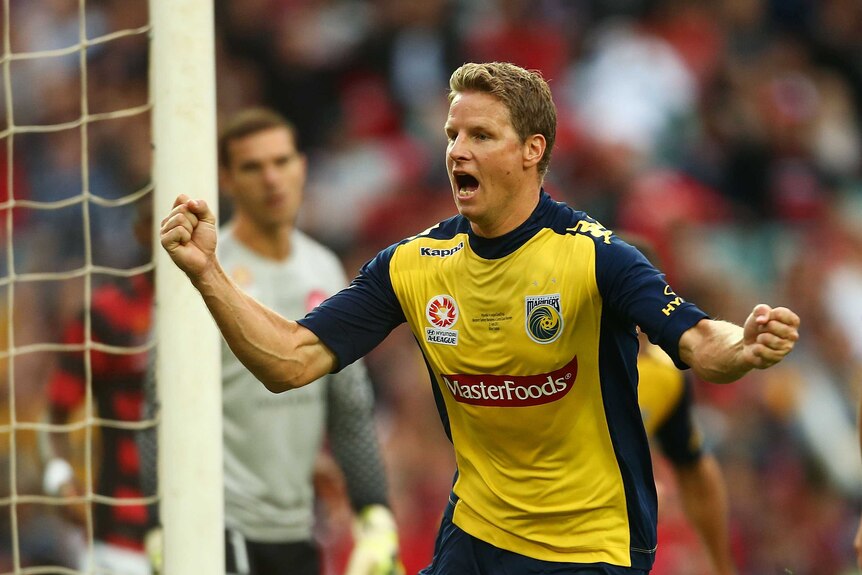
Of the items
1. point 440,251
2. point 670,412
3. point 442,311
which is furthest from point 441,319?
point 670,412

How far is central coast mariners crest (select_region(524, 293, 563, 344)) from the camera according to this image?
3754 millimetres

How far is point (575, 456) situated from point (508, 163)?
830 millimetres

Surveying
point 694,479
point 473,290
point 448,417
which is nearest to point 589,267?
point 473,290

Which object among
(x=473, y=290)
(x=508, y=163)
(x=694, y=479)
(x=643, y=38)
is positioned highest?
(x=643, y=38)

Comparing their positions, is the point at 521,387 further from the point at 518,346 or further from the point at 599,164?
the point at 599,164

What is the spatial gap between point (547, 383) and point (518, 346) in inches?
5.0

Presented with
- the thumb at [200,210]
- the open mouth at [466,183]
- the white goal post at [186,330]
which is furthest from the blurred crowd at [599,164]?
the thumb at [200,210]

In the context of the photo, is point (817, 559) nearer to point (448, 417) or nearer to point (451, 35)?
point (451, 35)

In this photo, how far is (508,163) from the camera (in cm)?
386

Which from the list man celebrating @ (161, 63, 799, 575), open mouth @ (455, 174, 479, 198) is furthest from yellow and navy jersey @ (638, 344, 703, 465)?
open mouth @ (455, 174, 479, 198)

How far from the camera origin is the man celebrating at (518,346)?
3742mm

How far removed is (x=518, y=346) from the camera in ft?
12.4

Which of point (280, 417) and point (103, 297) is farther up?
point (103, 297)

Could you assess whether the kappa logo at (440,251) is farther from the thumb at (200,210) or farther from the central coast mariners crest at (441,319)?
the thumb at (200,210)
